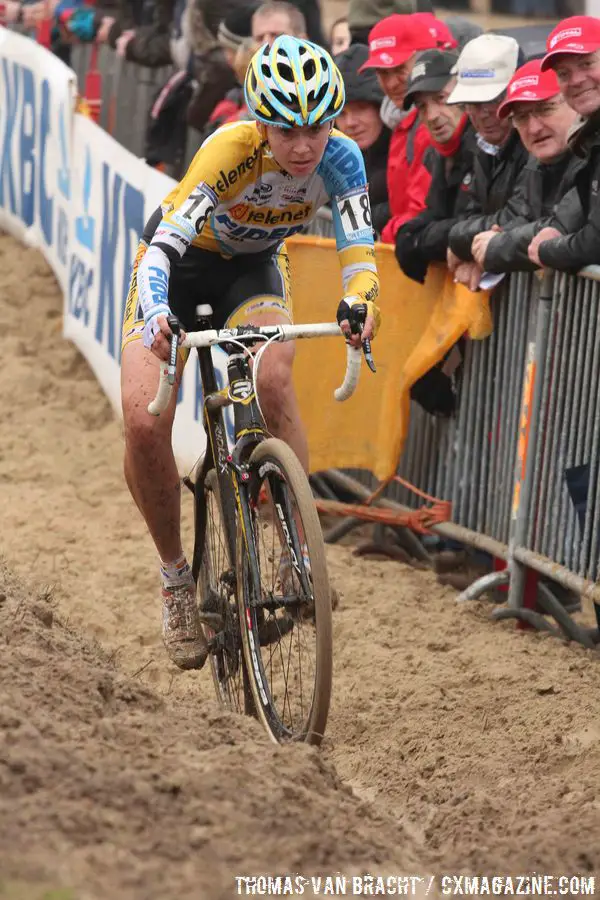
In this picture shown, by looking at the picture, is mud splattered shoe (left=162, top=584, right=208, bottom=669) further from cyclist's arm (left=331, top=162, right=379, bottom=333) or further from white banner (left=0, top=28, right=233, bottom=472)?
white banner (left=0, top=28, right=233, bottom=472)

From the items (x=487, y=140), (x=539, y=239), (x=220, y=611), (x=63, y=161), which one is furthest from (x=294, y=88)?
(x=63, y=161)

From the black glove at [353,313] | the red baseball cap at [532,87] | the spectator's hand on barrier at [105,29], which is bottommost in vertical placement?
the black glove at [353,313]

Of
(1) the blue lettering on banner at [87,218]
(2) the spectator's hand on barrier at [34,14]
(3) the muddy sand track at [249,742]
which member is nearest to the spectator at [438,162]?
(3) the muddy sand track at [249,742]

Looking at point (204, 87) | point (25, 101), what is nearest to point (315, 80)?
point (204, 87)

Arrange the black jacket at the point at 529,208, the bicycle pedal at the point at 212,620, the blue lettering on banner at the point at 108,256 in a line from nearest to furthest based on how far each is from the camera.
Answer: the bicycle pedal at the point at 212,620
the black jacket at the point at 529,208
the blue lettering on banner at the point at 108,256

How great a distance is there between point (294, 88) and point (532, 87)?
1841mm

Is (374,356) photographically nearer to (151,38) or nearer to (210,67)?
(210,67)

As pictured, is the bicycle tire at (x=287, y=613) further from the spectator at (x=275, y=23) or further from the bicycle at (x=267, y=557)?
the spectator at (x=275, y=23)

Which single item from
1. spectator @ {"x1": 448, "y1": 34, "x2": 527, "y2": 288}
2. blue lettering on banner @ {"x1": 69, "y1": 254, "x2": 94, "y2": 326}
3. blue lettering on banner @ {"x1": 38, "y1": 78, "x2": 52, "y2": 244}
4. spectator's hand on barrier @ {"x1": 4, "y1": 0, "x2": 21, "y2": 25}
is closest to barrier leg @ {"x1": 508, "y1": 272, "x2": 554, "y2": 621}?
spectator @ {"x1": 448, "y1": 34, "x2": 527, "y2": 288}

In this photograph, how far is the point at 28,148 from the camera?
13.7 m

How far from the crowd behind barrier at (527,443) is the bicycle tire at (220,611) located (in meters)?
1.70

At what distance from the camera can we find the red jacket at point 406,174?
25.3 ft

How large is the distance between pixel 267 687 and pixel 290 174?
6.22ft

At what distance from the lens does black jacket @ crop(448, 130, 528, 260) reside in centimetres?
692
